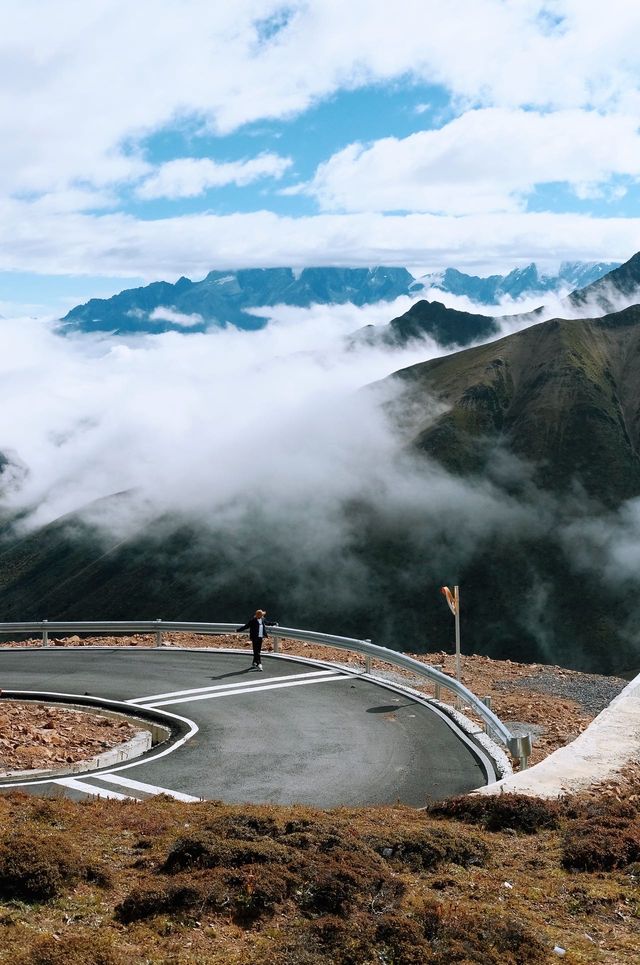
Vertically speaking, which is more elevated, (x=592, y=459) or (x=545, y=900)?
(x=592, y=459)

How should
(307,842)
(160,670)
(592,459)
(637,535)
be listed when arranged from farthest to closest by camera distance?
(592,459) → (637,535) → (160,670) → (307,842)

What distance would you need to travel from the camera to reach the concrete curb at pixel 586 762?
12.4 meters

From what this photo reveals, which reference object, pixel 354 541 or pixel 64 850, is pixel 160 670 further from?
pixel 354 541

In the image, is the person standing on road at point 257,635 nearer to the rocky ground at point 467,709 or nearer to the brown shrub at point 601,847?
the rocky ground at point 467,709

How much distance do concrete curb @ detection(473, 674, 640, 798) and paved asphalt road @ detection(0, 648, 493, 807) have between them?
127cm

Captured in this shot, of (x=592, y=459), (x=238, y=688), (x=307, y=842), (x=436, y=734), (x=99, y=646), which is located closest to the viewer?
(x=307, y=842)

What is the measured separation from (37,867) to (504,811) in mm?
5482

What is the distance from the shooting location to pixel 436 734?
55.7 ft

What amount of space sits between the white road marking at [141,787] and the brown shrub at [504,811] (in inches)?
140

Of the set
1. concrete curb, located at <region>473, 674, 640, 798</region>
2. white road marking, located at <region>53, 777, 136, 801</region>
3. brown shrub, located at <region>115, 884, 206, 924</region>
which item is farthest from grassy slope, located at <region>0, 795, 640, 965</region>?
white road marking, located at <region>53, 777, 136, 801</region>

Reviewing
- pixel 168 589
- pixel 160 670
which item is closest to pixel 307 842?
pixel 160 670

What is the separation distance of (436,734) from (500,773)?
103 inches

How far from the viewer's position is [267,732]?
55.8 feet

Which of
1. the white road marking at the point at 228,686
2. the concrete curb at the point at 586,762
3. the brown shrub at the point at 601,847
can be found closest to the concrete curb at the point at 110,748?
the white road marking at the point at 228,686
